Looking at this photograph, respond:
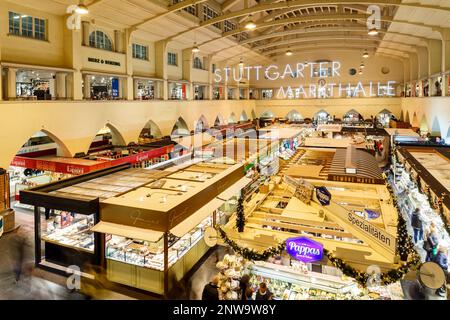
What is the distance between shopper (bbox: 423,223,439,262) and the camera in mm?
7691

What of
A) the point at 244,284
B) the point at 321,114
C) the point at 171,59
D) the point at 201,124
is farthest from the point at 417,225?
the point at 321,114

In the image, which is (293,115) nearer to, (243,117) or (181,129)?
(243,117)

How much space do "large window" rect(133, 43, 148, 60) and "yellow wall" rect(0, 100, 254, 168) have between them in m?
2.47

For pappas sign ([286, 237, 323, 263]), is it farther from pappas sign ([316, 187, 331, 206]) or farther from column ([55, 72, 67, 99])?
column ([55, 72, 67, 99])

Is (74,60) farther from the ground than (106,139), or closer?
farther from the ground

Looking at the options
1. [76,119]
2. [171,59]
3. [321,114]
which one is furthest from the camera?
[321,114]

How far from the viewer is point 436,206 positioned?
6.26m

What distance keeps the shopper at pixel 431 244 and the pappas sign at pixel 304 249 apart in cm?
462

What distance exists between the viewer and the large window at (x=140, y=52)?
1730 cm

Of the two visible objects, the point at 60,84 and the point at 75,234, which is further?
the point at 60,84

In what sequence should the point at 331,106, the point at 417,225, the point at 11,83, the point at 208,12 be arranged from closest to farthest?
1. the point at 417,225
2. the point at 11,83
3. the point at 208,12
4. the point at 331,106

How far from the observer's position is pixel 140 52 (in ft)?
58.3

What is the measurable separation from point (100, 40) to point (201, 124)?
33.9ft
